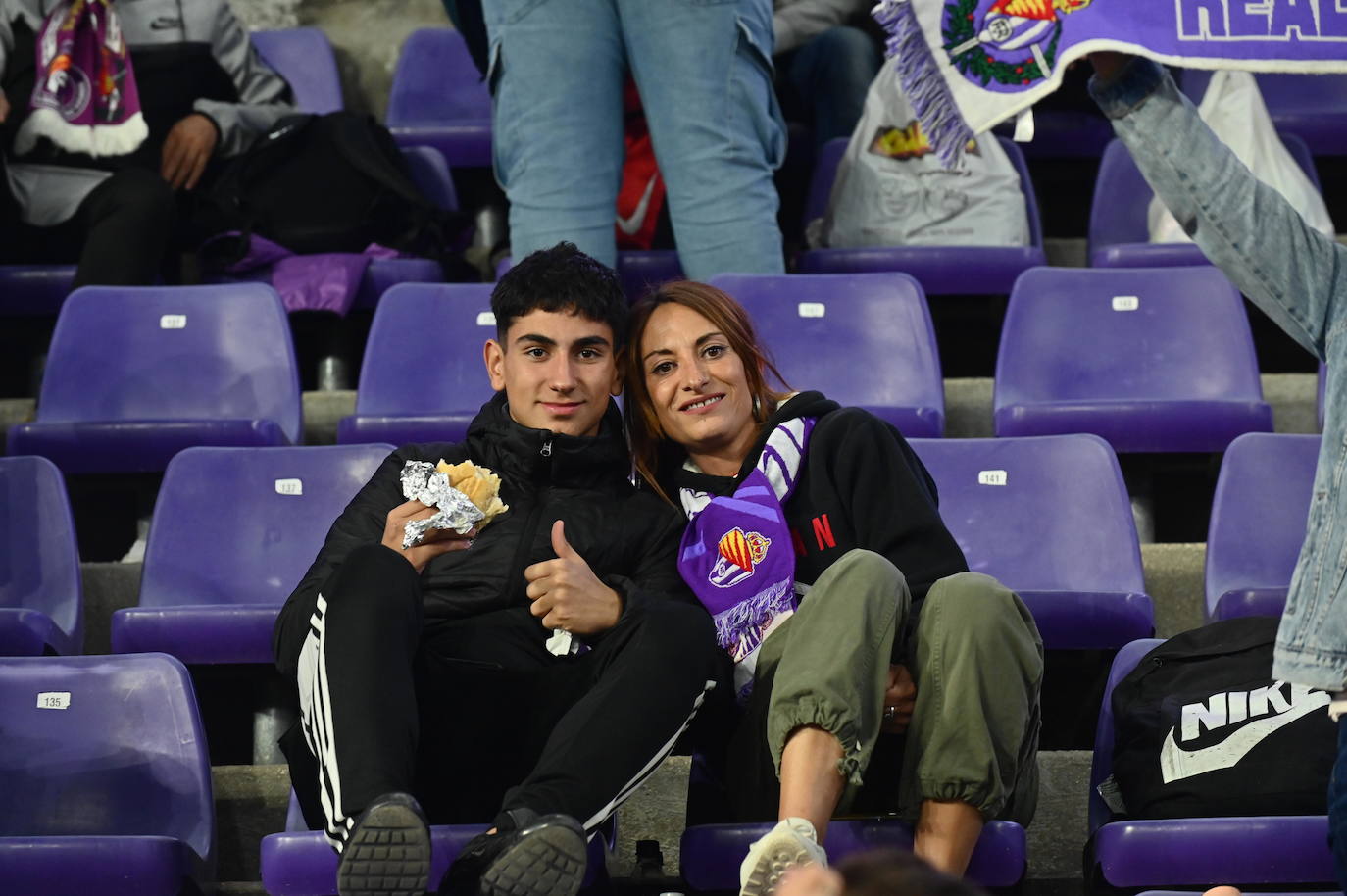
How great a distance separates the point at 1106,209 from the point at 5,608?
2376 mm

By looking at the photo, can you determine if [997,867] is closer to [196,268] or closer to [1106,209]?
[1106,209]

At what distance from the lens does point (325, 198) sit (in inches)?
146

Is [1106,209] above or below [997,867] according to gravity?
above

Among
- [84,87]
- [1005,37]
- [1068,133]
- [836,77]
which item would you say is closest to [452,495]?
[1005,37]

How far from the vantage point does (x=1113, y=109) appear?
161cm

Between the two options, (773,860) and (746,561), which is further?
(746,561)

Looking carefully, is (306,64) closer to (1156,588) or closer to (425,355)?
(425,355)

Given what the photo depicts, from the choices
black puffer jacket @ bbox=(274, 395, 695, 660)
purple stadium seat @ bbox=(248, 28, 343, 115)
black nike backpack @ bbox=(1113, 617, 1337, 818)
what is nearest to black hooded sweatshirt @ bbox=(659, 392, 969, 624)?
black puffer jacket @ bbox=(274, 395, 695, 660)

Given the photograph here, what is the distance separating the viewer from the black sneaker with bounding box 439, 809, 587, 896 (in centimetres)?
164

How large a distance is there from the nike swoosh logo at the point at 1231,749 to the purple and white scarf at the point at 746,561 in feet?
1.50

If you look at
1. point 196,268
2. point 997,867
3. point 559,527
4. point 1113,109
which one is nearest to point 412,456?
point 559,527

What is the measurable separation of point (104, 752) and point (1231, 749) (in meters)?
1.33

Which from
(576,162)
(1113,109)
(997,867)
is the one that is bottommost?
(997,867)

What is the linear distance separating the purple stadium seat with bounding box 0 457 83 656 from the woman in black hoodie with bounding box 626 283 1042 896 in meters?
0.89
